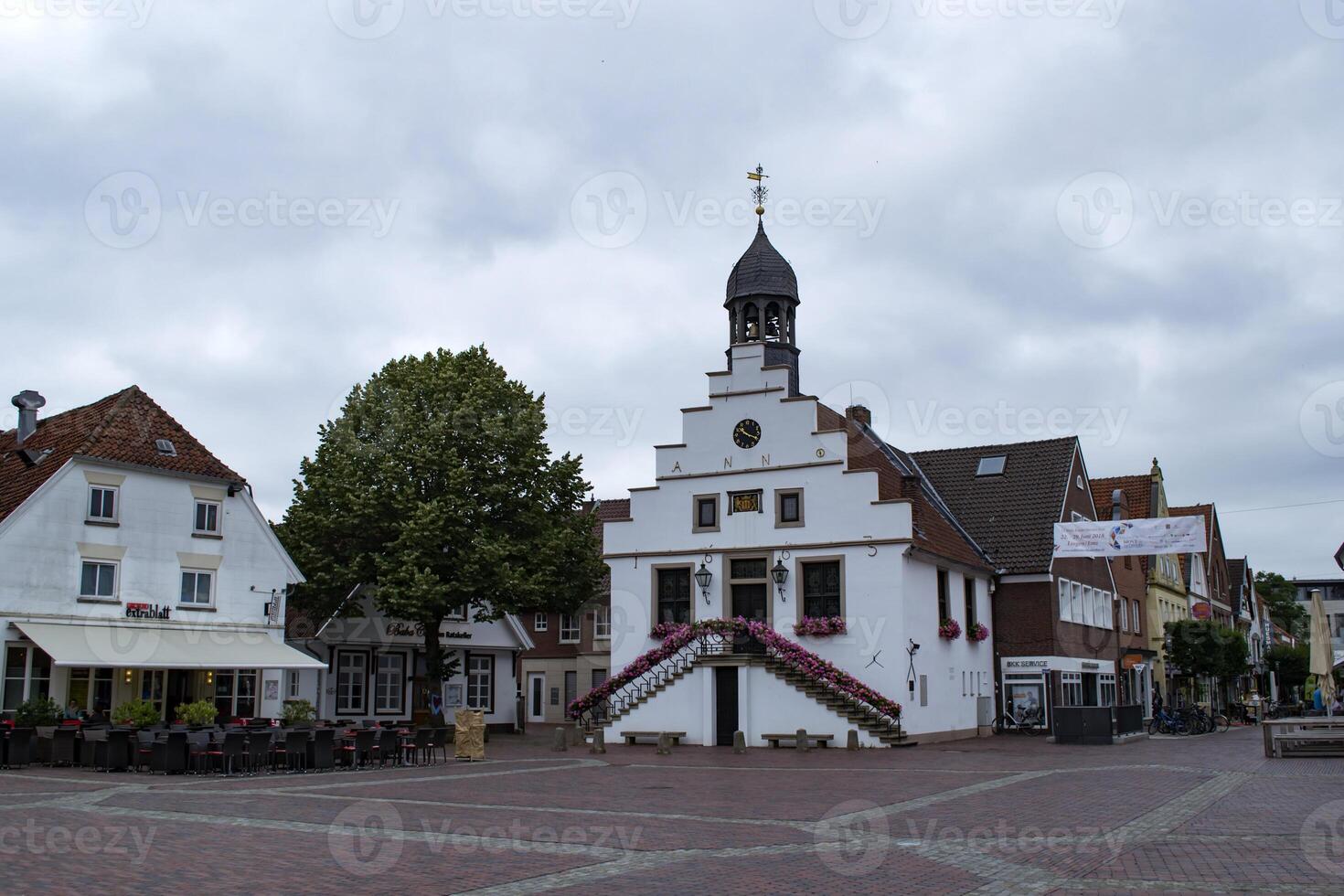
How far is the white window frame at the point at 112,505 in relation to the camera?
3155 cm

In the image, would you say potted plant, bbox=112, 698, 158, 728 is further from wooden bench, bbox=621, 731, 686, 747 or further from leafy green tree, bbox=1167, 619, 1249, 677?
leafy green tree, bbox=1167, 619, 1249, 677

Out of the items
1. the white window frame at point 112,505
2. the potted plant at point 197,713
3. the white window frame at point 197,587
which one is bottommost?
the potted plant at point 197,713

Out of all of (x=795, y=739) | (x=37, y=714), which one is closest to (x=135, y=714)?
(x=37, y=714)

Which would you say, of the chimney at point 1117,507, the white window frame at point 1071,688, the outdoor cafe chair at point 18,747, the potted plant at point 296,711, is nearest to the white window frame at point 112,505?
the potted plant at point 296,711

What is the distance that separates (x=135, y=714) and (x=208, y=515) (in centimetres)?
805

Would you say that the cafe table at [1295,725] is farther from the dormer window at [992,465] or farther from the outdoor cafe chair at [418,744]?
the dormer window at [992,465]

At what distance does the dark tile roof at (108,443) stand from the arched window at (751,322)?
1569 cm

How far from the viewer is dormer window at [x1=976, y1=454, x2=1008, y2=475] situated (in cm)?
4425

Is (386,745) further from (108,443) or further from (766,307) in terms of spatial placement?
(766,307)

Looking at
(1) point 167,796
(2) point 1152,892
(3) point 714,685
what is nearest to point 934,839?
(2) point 1152,892

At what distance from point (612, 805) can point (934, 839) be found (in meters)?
5.37

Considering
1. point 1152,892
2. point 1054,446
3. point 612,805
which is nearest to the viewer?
point 1152,892

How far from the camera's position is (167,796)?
1777 centimetres

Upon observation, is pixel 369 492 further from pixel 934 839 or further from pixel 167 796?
pixel 934 839
